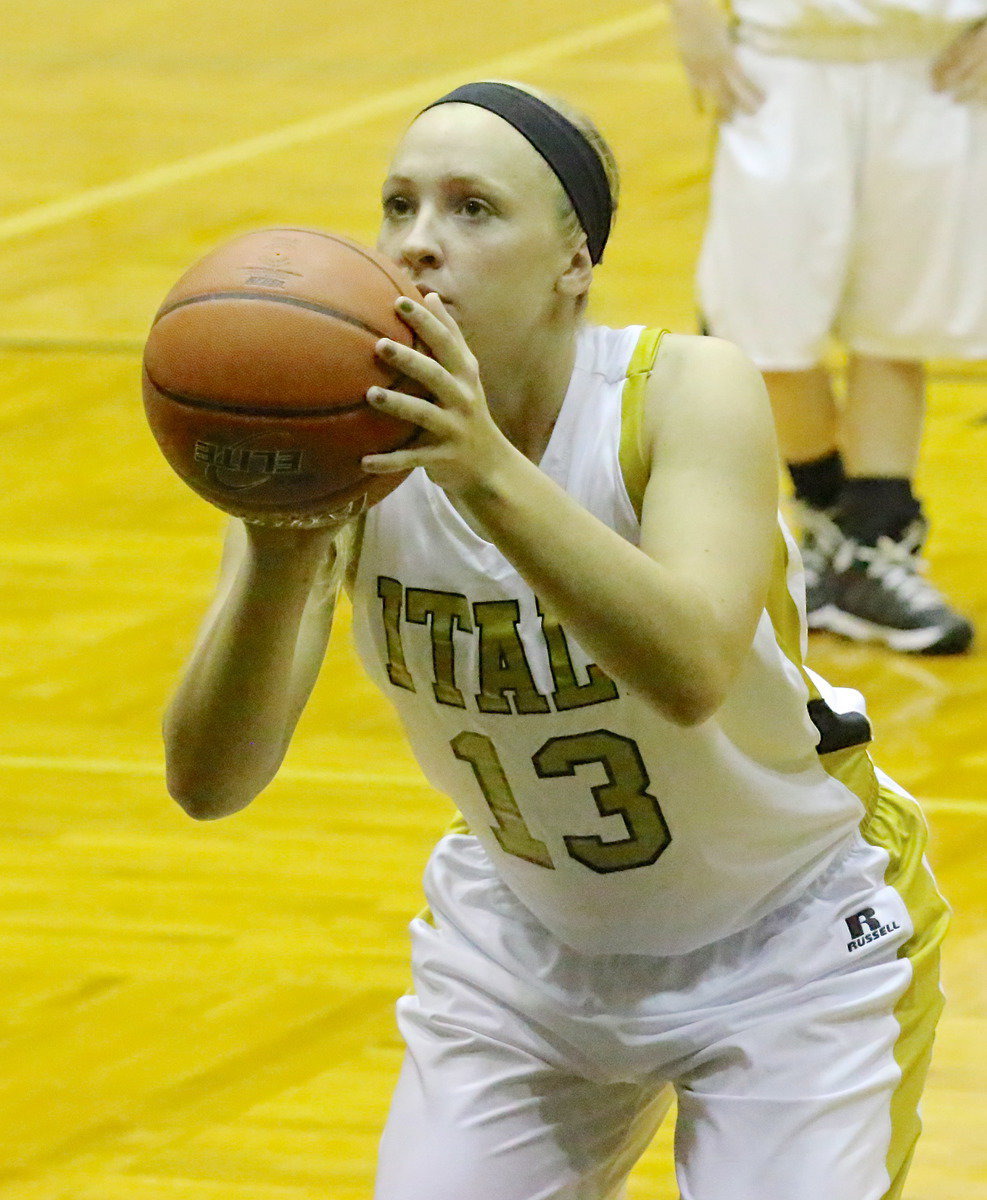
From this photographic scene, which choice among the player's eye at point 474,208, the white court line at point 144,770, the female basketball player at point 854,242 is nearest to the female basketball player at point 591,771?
the player's eye at point 474,208

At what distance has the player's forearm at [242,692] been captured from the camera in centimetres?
218

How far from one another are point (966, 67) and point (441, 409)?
11.0ft

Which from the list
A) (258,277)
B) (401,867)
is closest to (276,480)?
(258,277)

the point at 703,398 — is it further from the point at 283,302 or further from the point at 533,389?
the point at 283,302

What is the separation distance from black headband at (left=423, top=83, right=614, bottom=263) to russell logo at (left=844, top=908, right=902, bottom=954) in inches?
33.3

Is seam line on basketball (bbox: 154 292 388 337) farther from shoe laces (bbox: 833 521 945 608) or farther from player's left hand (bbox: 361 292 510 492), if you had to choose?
shoe laces (bbox: 833 521 945 608)

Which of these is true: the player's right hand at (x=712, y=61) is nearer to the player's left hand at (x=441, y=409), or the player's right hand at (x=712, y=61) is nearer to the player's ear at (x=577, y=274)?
the player's ear at (x=577, y=274)

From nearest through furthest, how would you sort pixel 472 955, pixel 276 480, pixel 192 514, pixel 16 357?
1. pixel 276 480
2. pixel 472 955
3. pixel 192 514
4. pixel 16 357

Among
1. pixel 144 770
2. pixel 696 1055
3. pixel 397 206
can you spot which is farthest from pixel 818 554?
pixel 397 206

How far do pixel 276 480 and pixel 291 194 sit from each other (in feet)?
21.9

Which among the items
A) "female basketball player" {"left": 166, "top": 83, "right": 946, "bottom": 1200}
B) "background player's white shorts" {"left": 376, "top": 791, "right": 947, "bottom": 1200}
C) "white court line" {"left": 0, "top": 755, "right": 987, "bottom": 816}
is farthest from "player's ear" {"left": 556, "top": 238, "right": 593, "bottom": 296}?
"white court line" {"left": 0, "top": 755, "right": 987, "bottom": 816}

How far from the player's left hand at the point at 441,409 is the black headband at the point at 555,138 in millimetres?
406

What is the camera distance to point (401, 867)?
4160 mm

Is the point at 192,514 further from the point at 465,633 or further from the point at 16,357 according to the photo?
the point at 465,633
